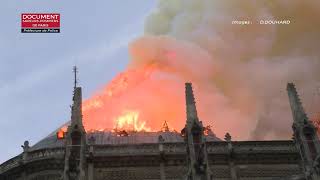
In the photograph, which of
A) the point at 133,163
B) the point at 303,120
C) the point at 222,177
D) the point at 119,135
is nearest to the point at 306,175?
the point at 303,120

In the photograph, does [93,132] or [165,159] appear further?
[93,132]

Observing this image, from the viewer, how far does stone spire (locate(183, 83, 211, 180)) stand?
24047 millimetres

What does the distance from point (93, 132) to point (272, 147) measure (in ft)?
60.4

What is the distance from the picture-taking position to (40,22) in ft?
131

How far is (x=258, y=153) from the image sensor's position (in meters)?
39.5

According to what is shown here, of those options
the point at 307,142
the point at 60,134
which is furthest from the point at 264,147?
the point at 60,134

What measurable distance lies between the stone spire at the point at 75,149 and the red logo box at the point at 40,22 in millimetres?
14427

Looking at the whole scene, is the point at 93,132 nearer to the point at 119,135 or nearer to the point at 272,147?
the point at 119,135

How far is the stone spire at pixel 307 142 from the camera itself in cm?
2503

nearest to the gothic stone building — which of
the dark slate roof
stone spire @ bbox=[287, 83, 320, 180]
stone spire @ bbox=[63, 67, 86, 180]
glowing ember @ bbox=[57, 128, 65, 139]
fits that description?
the dark slate roof

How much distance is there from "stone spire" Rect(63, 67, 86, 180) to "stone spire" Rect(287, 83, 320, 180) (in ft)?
38.7

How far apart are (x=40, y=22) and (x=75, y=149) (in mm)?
18187

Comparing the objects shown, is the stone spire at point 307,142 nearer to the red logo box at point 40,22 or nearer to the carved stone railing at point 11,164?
the red logo box at point 40,22

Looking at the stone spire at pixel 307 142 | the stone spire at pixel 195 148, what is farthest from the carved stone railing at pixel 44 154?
the stone spire at pixel 307 142
